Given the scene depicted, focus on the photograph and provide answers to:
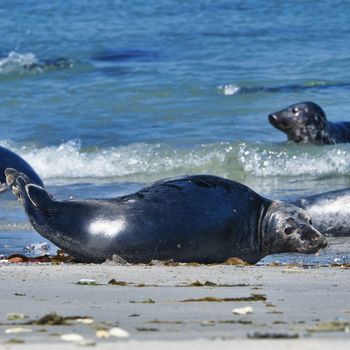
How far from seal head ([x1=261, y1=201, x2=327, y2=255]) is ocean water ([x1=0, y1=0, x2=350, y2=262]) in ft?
5.26

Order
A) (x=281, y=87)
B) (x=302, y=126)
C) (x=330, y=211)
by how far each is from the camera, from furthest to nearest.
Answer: (x=281, y=87) < (x=302, y=126) < (x=330, y=211)

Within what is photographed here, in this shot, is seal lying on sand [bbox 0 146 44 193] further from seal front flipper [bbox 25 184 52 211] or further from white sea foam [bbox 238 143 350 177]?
white sea foam [bbox 238 143 350 177]

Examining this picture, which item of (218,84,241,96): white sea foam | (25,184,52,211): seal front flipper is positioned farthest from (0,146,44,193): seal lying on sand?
(218,84,241,96): white sea foam

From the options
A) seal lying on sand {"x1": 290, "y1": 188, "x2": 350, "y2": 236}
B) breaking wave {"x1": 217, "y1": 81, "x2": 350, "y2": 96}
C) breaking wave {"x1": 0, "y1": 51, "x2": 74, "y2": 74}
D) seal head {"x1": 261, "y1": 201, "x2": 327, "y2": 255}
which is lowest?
seal lying on sand {"x1": 290, "y1": 188, "x2": 350, "y2": 236}

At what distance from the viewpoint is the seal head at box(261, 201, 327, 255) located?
6441 mm

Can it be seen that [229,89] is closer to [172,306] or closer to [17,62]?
[17,62]

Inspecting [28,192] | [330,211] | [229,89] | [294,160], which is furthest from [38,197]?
[229,89]

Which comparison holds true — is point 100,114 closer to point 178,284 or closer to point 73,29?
point 73,29

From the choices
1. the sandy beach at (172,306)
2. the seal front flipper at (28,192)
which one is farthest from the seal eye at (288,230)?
the seal front flipper at (28,192)

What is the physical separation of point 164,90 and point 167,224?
1068 centimetres

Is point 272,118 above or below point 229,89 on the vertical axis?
below

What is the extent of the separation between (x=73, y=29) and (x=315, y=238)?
18228 mm

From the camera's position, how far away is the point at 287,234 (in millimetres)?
6504

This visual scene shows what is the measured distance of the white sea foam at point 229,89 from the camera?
16212 millimetres
